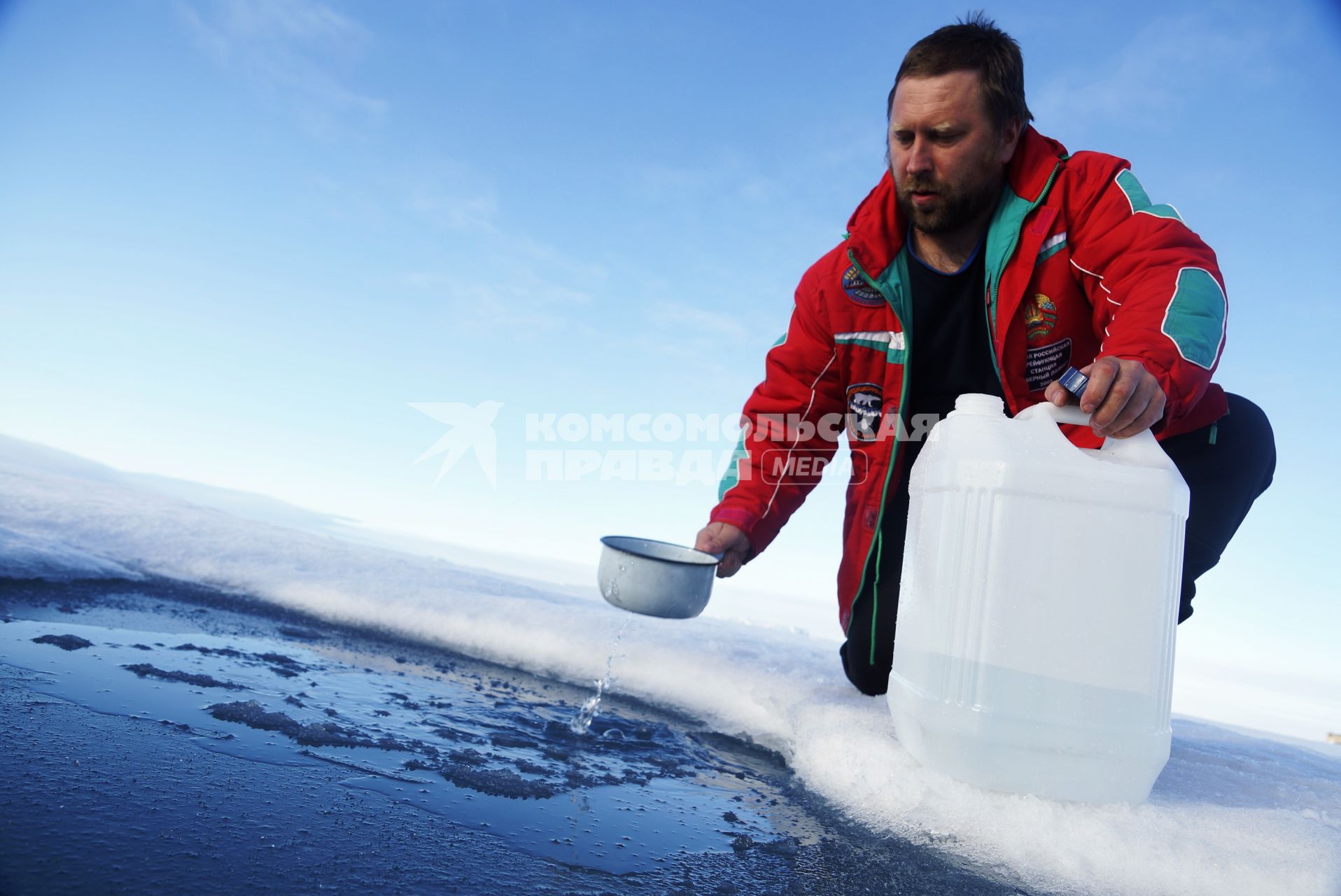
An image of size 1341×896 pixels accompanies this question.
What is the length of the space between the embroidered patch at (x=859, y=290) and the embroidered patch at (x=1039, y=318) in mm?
412

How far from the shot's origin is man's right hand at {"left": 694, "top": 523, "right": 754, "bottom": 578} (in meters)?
2.39

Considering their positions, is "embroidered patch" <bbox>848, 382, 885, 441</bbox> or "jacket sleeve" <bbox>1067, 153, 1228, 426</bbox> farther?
"embroidered patch" <bbox>848, 382, 885, 441</bbox>

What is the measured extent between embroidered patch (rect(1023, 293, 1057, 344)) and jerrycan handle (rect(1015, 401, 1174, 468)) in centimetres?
63

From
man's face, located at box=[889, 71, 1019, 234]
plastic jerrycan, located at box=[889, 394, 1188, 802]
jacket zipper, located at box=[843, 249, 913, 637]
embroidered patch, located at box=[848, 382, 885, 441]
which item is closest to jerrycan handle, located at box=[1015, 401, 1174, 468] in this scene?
plastic jerrycan, located at box=[889, 394, 1188, 802]

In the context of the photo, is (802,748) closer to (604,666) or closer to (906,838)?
(906,838)

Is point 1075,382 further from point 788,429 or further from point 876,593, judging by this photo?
point 788,429

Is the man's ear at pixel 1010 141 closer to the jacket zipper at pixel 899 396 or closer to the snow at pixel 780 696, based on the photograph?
the jacket zipper at pixel 899 396

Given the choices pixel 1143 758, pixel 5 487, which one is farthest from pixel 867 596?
pixel 5 487

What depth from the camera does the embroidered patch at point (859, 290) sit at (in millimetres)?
2301

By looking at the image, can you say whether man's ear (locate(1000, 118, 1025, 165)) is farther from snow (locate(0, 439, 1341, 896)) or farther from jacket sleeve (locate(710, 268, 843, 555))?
snow (locate(0, 439, 1341, 896))

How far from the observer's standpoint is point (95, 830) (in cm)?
96

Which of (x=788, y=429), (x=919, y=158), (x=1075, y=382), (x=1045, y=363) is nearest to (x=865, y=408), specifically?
(x=788, y=429)

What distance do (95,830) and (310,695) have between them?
87 centimetres

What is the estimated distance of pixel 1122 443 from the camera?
155cm
